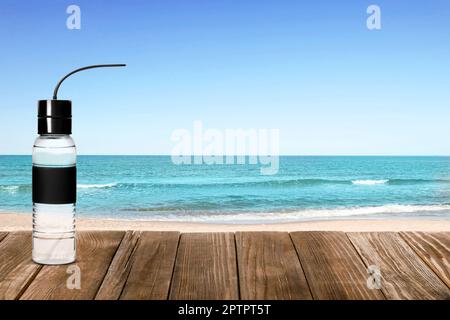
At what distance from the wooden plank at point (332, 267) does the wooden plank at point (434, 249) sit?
0.20 m

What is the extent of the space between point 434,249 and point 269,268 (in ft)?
1.89

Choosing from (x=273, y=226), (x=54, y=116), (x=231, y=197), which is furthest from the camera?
(x=231, y=197)

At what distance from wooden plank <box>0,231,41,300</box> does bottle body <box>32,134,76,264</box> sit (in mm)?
103

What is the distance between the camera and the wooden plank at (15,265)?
1267 millimetres

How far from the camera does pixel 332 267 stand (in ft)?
4.71

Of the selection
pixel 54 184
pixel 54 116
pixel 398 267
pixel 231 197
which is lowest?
pixel 231 197

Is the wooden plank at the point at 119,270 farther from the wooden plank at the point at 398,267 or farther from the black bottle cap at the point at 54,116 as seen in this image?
the wooden plank at the point at 398,267

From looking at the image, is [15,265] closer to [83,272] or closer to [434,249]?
[83,272]

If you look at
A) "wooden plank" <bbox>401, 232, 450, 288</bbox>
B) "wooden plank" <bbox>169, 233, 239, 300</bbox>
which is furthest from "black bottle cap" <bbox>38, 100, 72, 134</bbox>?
"wooden plank" <bbox>401, 232, 450, 288</bbox>

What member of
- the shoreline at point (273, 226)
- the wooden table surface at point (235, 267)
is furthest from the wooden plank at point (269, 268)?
the shoreline at point (273, 226)

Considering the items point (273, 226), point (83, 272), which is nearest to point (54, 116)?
point (83, 272)
